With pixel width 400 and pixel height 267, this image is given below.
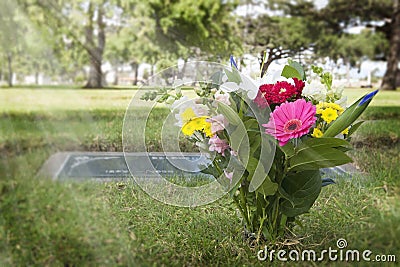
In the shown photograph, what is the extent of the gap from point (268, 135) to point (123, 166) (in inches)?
16.0

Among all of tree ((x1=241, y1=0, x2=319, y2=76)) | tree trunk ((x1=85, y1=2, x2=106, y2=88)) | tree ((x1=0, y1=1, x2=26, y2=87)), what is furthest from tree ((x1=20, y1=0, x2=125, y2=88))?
tree ((x1=241, y1=0, x2=319, y2=76))

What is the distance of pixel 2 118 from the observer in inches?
69.7

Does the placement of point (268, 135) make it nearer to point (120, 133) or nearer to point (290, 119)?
point (290, 119)

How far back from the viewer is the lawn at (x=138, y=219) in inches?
34.4

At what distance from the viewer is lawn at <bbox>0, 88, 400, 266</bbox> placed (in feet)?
2.87

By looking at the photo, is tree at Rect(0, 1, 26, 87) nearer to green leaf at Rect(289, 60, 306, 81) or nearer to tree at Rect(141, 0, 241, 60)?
tree at Rect(141, 0, 241, 60)

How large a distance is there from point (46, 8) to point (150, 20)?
75 cm

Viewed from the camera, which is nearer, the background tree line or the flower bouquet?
the flower bouquet

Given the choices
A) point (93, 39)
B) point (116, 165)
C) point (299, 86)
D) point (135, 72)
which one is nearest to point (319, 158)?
point (299, 86)

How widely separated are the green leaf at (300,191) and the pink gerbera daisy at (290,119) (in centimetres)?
11

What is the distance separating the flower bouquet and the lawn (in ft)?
0.18

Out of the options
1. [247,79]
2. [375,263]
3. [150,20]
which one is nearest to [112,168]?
[247,79]

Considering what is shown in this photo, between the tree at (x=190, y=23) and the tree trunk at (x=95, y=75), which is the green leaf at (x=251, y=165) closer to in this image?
the tree trunk at (x=95, y=75)

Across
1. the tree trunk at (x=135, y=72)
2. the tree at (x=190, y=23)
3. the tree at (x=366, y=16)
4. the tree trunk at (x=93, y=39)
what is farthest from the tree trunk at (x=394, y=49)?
the tree trunk at (x=93, y=39)
